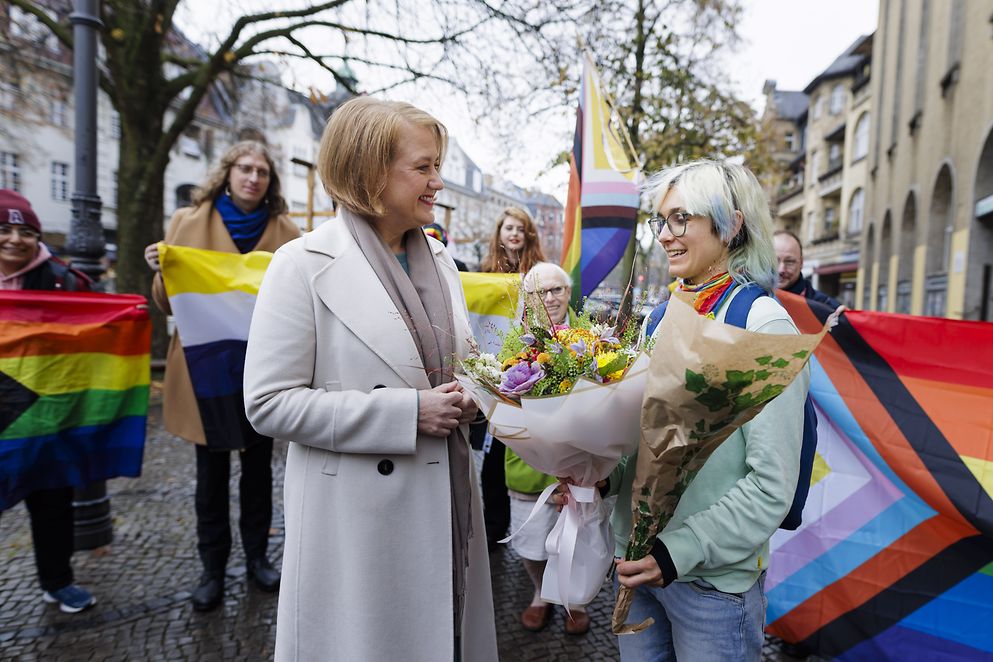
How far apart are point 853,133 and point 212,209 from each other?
35349mm

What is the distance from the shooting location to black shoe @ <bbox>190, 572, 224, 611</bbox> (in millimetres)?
3164

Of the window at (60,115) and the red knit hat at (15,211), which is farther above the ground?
the window at (60,115)

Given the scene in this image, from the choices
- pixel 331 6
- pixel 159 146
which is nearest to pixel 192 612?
pixel 159 146

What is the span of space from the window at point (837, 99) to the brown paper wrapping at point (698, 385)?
44.5m

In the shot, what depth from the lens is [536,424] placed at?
1302 mm

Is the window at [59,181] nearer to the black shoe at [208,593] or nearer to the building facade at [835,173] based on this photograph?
the black shoe at [208,593]

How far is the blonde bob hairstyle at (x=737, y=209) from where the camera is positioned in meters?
1.59

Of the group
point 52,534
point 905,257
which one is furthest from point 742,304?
point 905,257

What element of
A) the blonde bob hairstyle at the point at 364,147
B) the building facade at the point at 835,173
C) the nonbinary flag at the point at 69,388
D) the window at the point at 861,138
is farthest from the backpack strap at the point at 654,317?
the window at the point at 861,138

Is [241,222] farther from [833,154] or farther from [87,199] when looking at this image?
[833,154]

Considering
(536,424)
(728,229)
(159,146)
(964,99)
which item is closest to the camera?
(536,424)

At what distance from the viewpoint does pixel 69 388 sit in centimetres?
312

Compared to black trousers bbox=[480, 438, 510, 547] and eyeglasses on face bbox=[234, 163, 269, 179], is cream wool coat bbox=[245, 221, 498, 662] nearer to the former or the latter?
eyeglasses on face bbox=[234, 163, 269, 179]

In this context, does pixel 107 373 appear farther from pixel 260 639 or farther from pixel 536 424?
pixel 536 424
